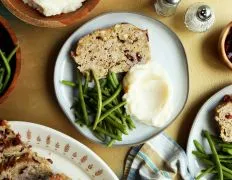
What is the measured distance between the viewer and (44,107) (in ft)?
11.0

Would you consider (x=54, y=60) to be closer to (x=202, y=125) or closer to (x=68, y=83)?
(x=68, y=83)

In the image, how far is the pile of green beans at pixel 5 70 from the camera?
3.12 meters

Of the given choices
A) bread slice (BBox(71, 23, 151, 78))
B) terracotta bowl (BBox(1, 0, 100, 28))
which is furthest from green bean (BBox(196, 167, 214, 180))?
terracotta bowl (BBox(1, 0, 100, 28))

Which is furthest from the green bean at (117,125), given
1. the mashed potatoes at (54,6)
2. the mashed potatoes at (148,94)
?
the mashed potatoes at (54,6)

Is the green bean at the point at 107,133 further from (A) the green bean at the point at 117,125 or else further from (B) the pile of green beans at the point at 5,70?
A: (B) the pile of green beans at the point at 5,70

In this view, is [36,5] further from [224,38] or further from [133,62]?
[224,38]

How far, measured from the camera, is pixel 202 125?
3.40m

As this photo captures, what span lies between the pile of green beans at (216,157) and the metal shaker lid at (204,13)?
647 millimetres

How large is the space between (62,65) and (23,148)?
51 centimetres

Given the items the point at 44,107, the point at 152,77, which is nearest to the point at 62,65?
the point at 44,107

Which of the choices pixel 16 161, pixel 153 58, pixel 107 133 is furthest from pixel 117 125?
pixel 16 161

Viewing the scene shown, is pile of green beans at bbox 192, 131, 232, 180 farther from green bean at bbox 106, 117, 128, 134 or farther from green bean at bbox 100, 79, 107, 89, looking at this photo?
green bean at bbox 100, 79, 107, 89

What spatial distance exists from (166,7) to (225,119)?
2.33 feet

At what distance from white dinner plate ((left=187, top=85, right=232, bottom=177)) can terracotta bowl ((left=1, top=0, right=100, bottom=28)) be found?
2.89 feet
